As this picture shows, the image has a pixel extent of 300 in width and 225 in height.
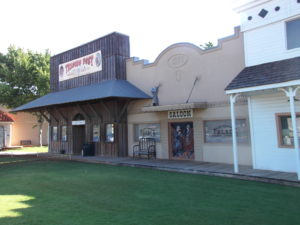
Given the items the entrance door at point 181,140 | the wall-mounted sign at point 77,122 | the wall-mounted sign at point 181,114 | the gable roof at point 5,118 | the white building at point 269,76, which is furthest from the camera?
the gable roof at point 5,118

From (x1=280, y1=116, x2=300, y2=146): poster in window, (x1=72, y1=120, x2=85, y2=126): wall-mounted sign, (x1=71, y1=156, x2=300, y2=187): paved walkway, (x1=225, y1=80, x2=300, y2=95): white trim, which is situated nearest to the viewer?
(x1=225, y1=80, x2=300, y2=95): white trim

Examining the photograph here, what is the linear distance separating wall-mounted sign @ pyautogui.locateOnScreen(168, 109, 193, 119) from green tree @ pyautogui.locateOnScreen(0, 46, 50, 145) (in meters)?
15.8

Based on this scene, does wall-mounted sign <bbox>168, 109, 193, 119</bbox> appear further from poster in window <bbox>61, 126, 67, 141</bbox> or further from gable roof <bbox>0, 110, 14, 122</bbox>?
gable roof <bbox>0, 110, 14, 122</bbox>

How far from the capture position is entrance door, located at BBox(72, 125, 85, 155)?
18.3 meters

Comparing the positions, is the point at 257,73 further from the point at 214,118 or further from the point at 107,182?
the point at 107,182

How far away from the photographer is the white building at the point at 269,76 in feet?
29.3

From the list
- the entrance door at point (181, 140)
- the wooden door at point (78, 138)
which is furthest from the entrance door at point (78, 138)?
the entrance door at point (181, 140)

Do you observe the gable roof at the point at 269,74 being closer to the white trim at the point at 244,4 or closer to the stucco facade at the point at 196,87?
the stucco facade at the point at 196,87

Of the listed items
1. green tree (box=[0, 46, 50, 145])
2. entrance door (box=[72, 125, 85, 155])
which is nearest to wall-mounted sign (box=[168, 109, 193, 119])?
entrance door (box=[72, 125, 85, 155])

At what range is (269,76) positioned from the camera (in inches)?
342

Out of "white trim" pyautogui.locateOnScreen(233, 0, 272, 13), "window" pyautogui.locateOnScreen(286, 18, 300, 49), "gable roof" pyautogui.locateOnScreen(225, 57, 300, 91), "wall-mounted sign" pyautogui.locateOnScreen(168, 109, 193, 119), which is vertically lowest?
"wall-mounted sign" pyautogui.locateOnScreen(168, 109, 193, 119)

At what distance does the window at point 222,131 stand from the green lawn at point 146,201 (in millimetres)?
2872

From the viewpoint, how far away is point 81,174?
1046 cm

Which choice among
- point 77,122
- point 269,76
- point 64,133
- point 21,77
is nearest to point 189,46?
point 269,76
